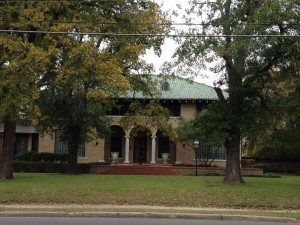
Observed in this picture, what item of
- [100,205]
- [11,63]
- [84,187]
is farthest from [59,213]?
[11,63]

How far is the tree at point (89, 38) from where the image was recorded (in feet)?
73.4

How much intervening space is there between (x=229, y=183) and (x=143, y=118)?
7.11 meters

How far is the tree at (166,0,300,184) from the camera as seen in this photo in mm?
20656

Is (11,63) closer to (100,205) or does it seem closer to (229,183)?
(100,205)

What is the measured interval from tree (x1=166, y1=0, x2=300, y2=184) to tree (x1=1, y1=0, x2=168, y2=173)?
2716 mm

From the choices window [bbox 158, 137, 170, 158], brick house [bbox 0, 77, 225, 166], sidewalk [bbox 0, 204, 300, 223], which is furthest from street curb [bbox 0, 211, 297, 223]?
window [bbox 158, 137, 170, 158]

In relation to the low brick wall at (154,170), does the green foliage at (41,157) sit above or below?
above

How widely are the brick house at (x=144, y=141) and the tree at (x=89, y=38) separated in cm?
1708

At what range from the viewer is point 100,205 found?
17953mm

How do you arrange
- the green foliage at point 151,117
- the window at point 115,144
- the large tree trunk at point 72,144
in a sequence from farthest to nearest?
the window at point 115,144
the large tree trunk at point 72,144
the green foliage at point 151,117

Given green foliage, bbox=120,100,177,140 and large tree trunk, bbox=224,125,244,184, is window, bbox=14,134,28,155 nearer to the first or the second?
green foliage, bbox=120,100,177,140

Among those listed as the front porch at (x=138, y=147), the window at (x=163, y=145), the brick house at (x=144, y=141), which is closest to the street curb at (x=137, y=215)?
the brick house at (x=144, y=141)

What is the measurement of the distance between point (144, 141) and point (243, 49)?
1054 inches

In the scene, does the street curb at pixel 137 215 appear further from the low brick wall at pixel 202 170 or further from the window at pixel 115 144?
the window at pixel 115 144
